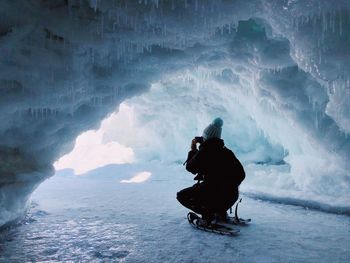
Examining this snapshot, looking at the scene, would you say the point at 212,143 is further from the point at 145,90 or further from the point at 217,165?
the point at 145,90

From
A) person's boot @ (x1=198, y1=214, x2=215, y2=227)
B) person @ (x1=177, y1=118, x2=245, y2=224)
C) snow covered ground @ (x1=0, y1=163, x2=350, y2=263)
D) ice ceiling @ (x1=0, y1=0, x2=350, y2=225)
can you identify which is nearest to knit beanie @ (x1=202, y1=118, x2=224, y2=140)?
person @ (x1=177, y1=118, x2=245, y2=224)

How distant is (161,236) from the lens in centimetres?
435

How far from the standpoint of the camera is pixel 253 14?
4.85 metres

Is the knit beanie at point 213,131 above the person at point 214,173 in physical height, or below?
above

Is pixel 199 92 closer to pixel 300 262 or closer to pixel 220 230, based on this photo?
pixel 220 230

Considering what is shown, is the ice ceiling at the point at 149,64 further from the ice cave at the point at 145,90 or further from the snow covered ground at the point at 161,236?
the snow covered ground at the point at 161,236

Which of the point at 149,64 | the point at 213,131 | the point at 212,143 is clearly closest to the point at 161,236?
the point at 212,143

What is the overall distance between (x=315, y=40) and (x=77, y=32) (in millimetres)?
3449

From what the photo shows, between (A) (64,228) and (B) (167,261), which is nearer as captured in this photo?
(B) (167,261)

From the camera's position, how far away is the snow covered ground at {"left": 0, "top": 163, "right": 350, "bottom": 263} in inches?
139

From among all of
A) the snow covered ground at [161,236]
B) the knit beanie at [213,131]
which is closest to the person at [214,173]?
the knit beanie at [213,131]

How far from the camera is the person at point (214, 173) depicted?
426 centimetres

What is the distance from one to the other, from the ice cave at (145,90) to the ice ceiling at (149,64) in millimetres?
20

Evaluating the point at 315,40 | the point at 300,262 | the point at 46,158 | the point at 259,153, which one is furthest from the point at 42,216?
the point at 259,153
